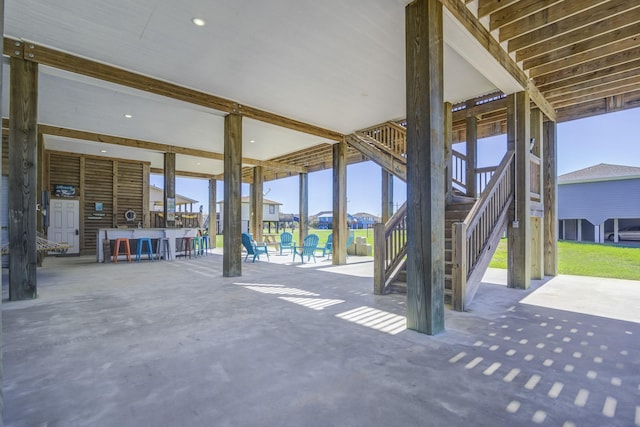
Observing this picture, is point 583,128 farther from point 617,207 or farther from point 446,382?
point 446,382

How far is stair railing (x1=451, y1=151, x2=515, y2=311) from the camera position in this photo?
3.96 meters

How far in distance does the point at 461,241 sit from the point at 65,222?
12.6m

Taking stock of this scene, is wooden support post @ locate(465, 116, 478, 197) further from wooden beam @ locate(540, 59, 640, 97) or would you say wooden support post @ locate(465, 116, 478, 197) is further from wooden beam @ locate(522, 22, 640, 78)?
wooden beam @ locate(522, 22, 640, 78)

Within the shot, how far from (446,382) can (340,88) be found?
5.24 m

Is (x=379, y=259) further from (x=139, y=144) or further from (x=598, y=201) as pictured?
(x=598, y=201)

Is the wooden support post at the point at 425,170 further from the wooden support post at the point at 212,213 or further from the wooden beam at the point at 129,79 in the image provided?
the wooden support post at the point at 212,213

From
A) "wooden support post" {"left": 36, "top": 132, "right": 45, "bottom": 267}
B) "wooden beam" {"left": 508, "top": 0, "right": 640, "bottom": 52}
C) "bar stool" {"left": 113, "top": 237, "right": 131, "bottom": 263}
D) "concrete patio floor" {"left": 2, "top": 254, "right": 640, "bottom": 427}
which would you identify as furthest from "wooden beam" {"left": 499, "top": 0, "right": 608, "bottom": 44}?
"wooden support post" {"left": 36, "top": 132, "right": 45, "bottom": 267}

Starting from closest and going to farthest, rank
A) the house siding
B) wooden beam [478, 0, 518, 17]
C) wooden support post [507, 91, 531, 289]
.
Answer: wooden beam [478, 0, 518, 17], wooden support post [507, 91, 531, 289], the house siding

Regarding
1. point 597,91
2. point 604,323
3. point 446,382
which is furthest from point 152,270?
point 597,91

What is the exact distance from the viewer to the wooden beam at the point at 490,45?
3567 mm

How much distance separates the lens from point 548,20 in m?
3.85

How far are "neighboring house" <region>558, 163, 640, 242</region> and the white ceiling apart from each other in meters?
12.7

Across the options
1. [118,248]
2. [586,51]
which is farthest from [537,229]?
[118,248]

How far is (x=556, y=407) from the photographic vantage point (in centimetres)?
194
